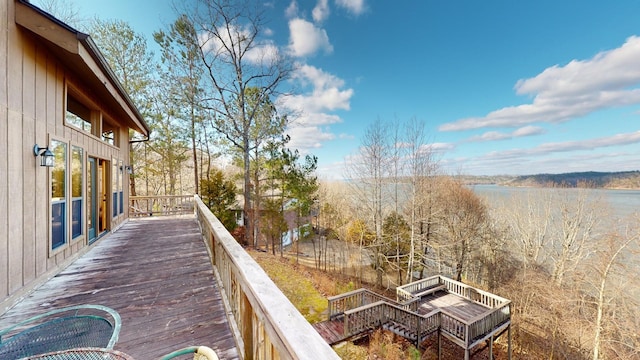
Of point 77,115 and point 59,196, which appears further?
point 77,115

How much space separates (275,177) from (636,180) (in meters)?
20.6

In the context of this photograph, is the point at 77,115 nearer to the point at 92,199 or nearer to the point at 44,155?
the point at 92,199

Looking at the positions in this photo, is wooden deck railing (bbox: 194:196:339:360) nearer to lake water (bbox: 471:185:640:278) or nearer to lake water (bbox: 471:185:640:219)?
lake water (bbox: 471:185:640:278)

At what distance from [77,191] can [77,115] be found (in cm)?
152

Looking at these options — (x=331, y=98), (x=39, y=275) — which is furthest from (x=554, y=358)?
(x=331, y=98)

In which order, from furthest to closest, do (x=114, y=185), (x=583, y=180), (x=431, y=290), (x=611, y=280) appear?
(x=583, y=180)
(x=431, y=290)
(x=611, y=280)
(x=114, y=185)

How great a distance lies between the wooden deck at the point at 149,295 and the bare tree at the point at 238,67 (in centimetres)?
953

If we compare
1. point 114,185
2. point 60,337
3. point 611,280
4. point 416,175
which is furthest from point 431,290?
point 114,185

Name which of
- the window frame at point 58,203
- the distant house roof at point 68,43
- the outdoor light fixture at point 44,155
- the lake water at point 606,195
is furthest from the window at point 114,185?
the lake water at point 606,195

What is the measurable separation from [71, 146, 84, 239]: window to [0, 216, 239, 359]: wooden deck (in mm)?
569

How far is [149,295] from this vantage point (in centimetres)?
293

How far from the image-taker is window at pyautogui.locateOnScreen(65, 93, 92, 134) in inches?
169

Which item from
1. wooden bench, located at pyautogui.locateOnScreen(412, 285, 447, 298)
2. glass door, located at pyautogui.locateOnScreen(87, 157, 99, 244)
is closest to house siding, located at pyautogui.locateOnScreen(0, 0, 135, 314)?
glass door, located at pyautogui.locateOnScreen(87, 157, 99, 244)

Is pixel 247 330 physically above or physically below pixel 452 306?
above
